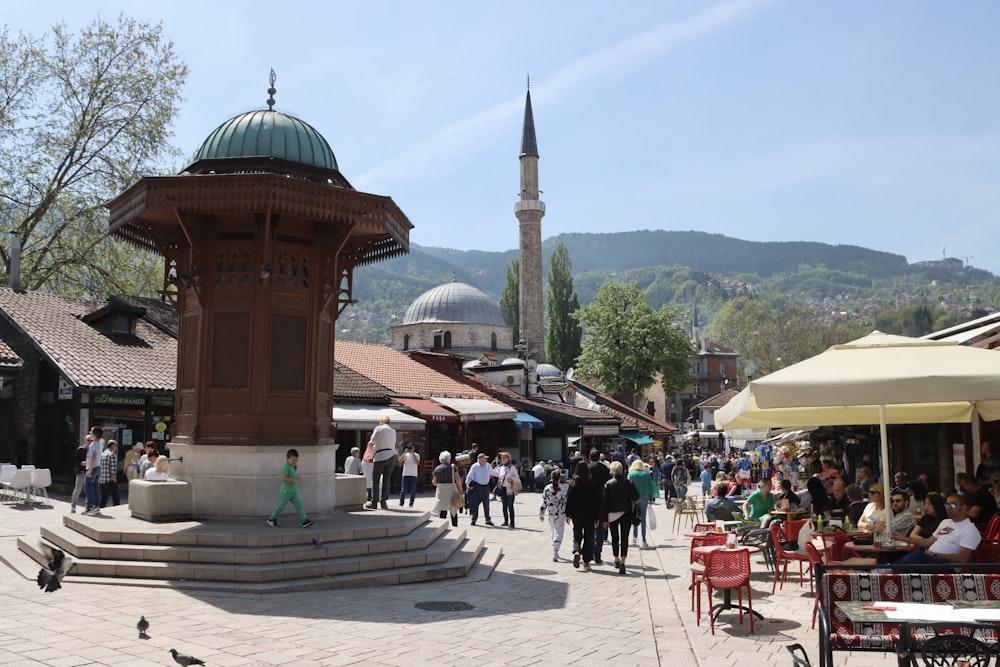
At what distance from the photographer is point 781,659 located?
19.6 feet

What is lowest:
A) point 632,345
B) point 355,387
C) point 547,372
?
point 355,387

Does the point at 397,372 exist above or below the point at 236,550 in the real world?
above

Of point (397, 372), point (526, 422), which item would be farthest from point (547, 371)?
point (397, 372)

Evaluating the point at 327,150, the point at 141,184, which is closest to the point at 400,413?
the point at 327,150

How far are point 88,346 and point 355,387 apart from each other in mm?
7721

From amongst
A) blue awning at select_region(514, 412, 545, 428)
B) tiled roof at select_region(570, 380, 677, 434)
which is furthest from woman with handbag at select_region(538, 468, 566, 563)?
tiled roof at select_region(570, 380, 677, 434)

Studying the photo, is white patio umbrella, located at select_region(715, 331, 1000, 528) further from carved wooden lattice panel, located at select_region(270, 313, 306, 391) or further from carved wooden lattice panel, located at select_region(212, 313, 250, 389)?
carved wooden lattice panel, located at select_region(212, 313, 250, 389)

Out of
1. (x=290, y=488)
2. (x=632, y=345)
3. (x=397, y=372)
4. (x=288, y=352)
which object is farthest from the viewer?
(x=632, y=345)

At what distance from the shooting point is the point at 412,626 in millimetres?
6965

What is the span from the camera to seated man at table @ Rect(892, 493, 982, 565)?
6.43 metres

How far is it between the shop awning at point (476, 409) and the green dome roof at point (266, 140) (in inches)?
626

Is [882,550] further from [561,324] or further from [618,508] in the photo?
[561,324]

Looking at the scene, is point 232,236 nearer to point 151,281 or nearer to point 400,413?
point 400,413

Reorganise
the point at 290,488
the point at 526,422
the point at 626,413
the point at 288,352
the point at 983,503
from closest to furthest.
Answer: the point at 983,503, the point at 290,488, the point at 288,352, the point at 526,422, the point at 626,413
